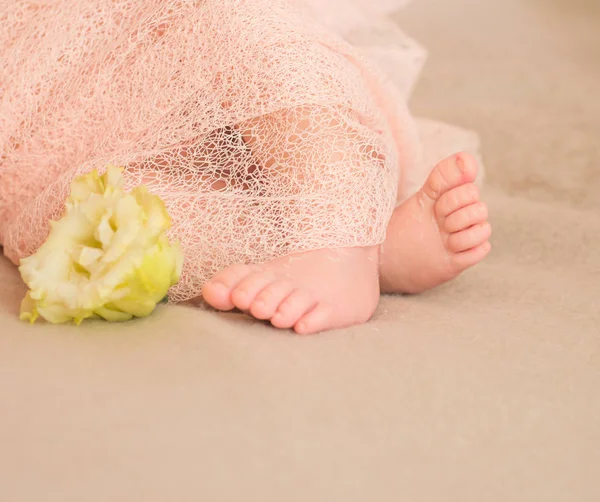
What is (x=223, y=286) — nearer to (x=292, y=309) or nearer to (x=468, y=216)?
(x=292, y=309)

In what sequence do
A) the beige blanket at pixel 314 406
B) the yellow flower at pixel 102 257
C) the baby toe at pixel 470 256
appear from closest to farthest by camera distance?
the beige blanket at pixel 314 406 → the yellow flower at pixel 102 257 → the baby toe at pixel 470 256

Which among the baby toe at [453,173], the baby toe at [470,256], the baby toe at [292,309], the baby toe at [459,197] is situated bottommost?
the baby toe at [470,256]

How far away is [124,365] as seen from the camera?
50cm

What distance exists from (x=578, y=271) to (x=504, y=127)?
43 centimetres

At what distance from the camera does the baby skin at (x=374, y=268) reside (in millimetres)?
634

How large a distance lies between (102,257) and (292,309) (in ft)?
0.57

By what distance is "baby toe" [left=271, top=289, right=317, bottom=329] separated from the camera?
62 centimetres

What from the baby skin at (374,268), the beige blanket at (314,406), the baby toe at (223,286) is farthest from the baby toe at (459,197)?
the baby toe at (223,286)

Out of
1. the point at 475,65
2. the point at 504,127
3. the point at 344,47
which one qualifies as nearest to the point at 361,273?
the point at 344,47

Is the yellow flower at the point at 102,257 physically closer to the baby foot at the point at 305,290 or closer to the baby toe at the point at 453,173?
the baby foot at the point at 305,290

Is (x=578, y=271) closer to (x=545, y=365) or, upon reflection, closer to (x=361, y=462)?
(x=545, y=365)

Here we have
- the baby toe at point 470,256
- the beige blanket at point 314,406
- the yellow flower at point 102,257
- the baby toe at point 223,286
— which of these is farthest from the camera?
the baby toe at point 470,256

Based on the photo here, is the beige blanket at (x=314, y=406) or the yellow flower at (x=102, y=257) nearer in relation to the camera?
the beige blanket at (x=314, y=406)

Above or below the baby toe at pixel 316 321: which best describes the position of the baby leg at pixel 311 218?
above
